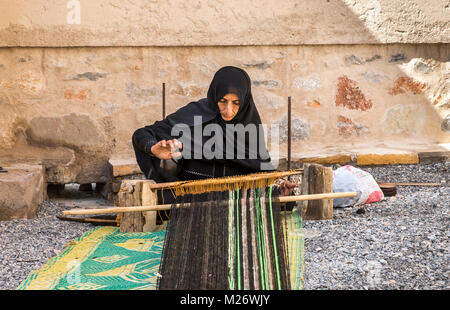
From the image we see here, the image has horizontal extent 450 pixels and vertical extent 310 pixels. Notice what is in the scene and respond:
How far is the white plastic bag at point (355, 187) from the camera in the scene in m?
3.93

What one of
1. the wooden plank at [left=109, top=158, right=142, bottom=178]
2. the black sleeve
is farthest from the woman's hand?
the wooden plank at [left=109, top=158, right=142, bottom=178]

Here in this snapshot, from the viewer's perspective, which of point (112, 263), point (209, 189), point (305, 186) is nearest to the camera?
point (112, 263)

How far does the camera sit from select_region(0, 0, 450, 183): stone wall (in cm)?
479

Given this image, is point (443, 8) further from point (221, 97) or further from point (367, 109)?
point (221, 97)

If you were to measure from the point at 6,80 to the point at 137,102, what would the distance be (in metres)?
1.03

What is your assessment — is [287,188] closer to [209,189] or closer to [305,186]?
[305,186]

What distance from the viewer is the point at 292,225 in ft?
11.0

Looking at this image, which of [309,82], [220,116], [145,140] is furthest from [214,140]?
[309,82]

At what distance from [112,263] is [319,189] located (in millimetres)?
1291

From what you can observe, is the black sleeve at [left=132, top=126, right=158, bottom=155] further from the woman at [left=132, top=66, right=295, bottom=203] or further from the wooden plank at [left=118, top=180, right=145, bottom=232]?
the wooden plank at [left=118, top=180, right=145, bottom=232]

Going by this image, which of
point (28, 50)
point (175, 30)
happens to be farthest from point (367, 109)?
point (28, 50)

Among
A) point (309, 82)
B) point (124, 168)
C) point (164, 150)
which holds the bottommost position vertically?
point (124, 168)

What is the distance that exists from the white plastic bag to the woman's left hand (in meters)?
0.58

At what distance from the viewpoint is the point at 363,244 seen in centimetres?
295
